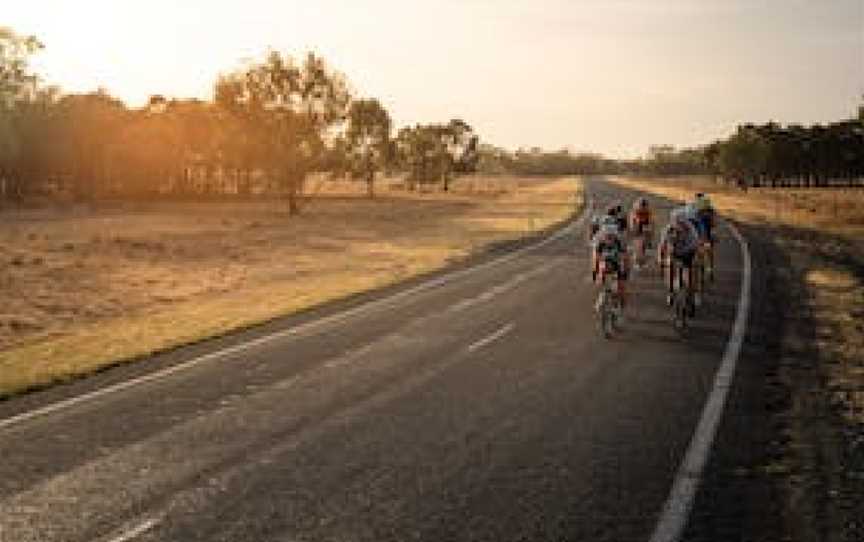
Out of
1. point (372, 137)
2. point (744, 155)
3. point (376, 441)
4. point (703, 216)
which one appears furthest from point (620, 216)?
point (744, 155)

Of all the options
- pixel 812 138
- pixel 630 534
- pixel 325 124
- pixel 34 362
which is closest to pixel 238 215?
pixel 325 124

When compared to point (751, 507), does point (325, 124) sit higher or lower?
higher

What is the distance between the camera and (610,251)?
16.7 meters

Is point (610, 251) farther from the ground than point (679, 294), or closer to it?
farther from the ground

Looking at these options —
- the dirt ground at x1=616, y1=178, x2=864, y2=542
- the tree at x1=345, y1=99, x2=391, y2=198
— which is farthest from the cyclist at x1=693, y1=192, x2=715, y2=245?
the tree at x1=345, y1=99, x2=391, y2=198

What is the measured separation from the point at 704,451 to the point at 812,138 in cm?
14734

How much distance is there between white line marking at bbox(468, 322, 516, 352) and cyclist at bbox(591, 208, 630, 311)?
1.76 m

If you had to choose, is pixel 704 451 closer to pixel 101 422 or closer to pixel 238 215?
pixel 101 422

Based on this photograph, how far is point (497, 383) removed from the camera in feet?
42.3

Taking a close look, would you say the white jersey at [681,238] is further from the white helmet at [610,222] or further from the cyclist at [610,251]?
the white helmet at [610,222]

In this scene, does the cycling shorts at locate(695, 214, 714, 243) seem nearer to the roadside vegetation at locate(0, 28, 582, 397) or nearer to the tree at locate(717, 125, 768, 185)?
the roadside vegetation at locate(0, 28, 582, 397)

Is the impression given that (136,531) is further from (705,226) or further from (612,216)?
(705,226)

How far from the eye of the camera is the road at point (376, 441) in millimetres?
7824

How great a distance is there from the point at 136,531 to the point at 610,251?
10643mm
